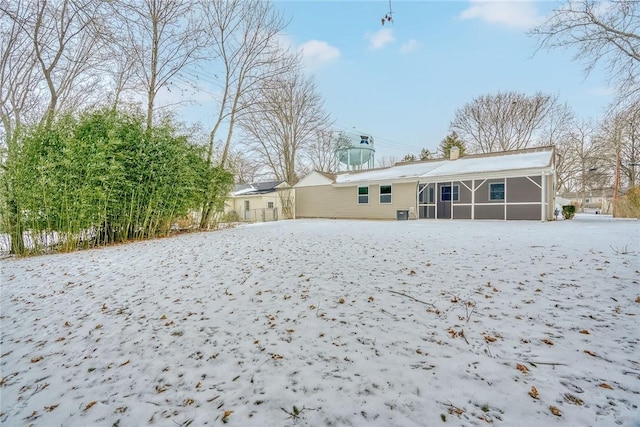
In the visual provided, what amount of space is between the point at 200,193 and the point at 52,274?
18.8ft

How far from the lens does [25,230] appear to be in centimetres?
634

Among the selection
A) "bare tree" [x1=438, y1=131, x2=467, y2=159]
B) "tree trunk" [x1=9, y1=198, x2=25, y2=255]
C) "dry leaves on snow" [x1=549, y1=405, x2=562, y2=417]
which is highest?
"bare tree" [x1=438, y1=131, x2=467, y2=159]

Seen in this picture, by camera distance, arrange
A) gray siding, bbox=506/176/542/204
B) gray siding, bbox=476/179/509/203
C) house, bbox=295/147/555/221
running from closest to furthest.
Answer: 1. gray siding, bbox=506/176/542/204
2. house, bbox=295/147/555/221
3. gray siding, bbox=476/179/509/203

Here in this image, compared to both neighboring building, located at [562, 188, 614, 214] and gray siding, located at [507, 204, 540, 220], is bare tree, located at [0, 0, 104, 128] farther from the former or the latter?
neighboring building, located at [562, 188, 614, 214]

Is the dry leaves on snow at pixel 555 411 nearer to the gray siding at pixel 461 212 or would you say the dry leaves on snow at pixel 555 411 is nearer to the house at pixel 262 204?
the gray siding at pixel 461 212

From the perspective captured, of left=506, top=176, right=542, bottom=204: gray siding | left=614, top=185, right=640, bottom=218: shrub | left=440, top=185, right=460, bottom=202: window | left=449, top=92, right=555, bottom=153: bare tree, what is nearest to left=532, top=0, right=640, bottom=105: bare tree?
left=506, top=176, right=542, bottom=204: gray siding

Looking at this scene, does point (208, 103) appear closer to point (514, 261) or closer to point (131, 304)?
point (131, 304)

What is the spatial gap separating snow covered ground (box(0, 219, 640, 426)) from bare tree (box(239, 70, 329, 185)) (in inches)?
672

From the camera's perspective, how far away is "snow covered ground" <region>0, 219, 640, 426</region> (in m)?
1.68

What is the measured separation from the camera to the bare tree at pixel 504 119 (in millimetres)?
20703

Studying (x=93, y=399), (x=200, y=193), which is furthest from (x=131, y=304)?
(x=200, y=193)

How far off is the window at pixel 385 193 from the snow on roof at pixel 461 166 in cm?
54

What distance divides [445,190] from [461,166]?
53.0 inches

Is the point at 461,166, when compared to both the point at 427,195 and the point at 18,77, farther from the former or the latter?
the point at 18,77
